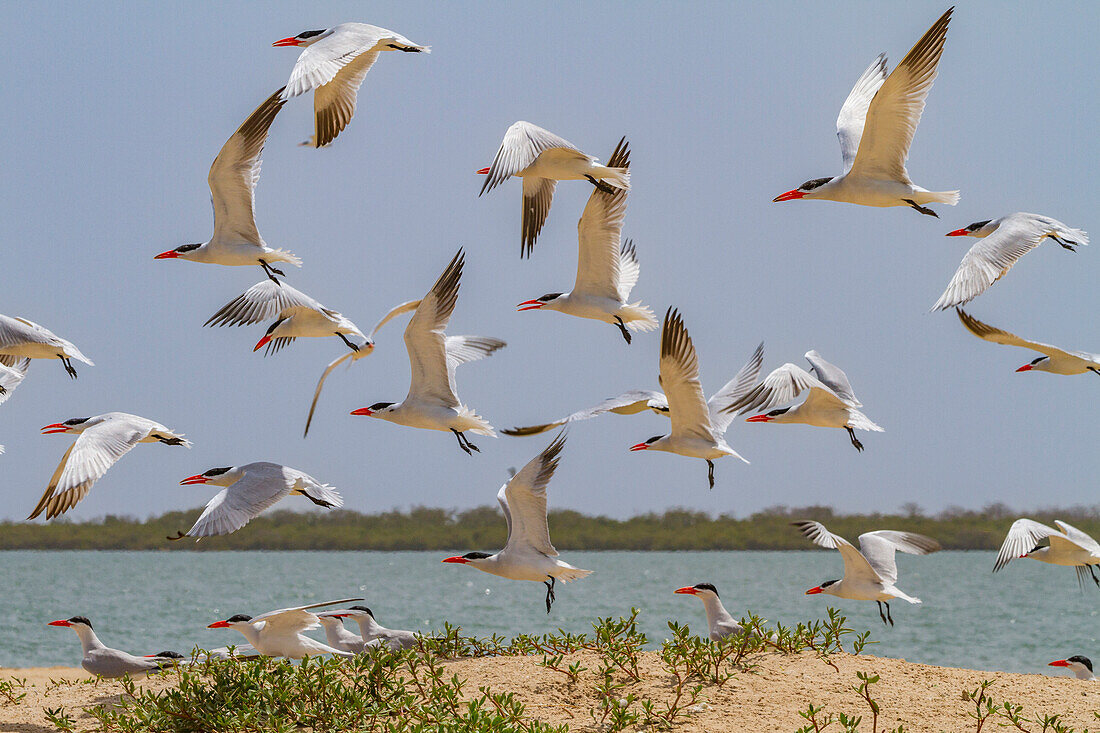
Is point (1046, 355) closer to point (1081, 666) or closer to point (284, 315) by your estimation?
point (1081, 666)

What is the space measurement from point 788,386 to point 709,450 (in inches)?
39.3

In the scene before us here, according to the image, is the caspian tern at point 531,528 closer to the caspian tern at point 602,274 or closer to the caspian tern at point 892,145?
the caspian tern at point 602,274

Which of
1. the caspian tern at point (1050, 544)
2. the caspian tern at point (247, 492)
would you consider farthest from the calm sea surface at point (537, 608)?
the caspian tern at point (247, 492)

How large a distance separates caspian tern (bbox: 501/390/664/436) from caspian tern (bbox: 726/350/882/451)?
0.79m

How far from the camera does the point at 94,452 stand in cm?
712

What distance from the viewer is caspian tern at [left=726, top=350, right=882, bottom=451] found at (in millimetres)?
8352

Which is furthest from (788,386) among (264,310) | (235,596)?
(235,596)

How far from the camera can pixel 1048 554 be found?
9.62 metres

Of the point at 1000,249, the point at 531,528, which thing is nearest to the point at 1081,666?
→ the point at 1000,249

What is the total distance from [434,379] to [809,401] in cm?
293

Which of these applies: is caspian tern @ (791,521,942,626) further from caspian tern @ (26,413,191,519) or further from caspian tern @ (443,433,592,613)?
caspian tern @ (26,413,191,519)

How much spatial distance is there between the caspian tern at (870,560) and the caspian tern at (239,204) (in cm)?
468

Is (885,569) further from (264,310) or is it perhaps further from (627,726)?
(264,310)

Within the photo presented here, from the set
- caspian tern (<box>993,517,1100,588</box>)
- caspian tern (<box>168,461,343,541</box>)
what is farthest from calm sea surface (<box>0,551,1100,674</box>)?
caspian tern (<box>168,461,343,541</box>)
